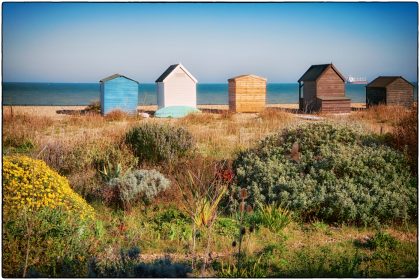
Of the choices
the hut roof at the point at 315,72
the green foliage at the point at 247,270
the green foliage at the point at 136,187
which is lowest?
the green foliage at the point at 247,270

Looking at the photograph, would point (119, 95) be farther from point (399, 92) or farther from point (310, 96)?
point (399, 92)

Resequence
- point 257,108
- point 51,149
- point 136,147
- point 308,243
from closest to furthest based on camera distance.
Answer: point 308,243 < point 51,149 < point 136,147 < point 257,108

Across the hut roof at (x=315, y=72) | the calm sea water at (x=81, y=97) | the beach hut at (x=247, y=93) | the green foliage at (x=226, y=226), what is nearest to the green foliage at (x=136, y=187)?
the green foliage at (x=226, y=226)

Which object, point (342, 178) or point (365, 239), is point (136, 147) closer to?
point (342, 178)

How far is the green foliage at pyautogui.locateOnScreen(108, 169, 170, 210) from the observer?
24.4 feet

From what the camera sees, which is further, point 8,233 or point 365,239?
point 365,239

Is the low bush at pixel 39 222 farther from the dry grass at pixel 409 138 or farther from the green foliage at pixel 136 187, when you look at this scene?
the dry grass at pixel 409 138

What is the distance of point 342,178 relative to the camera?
765 centimetres

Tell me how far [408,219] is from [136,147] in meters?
Result: 5.51

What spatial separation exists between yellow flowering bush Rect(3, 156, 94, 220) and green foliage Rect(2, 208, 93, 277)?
32cm

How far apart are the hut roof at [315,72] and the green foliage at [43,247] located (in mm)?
24078

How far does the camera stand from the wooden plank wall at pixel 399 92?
28250mm

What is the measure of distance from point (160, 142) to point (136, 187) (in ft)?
7.93

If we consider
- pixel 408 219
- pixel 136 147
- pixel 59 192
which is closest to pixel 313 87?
pixel 136 147
